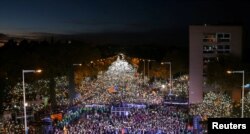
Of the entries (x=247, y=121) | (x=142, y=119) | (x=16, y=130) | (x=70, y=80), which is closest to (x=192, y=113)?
(x=142, y=119)

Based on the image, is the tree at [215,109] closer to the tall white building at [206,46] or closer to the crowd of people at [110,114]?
the crowd of people at [110,114]

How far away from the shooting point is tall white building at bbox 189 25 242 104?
45875mm

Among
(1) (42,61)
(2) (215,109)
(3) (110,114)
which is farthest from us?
(1) (42,61)

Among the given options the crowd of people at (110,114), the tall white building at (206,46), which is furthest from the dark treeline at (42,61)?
the tall white building at (206,46)

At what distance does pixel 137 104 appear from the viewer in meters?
37.7

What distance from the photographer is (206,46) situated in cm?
4659

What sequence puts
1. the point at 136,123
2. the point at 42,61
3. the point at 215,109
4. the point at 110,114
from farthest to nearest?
the point at 42,61
the point at 110,114
the point at 215,109
the point at 136,123

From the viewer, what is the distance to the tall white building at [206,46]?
151 ft

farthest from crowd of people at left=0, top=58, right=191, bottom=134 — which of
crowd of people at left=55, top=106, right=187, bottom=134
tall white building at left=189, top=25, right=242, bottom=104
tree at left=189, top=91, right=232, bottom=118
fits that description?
tall white building at left=189, top=25, right=242, bottom=104

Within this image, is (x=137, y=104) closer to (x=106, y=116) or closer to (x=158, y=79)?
(x=106, y=116)

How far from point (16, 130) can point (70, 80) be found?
2056 centimetres

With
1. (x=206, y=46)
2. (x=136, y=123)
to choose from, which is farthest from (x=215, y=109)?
(x=206, y=46)

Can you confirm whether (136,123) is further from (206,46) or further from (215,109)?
(206,46)

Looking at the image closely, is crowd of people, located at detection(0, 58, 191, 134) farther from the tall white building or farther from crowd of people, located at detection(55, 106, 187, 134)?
the tall white building
